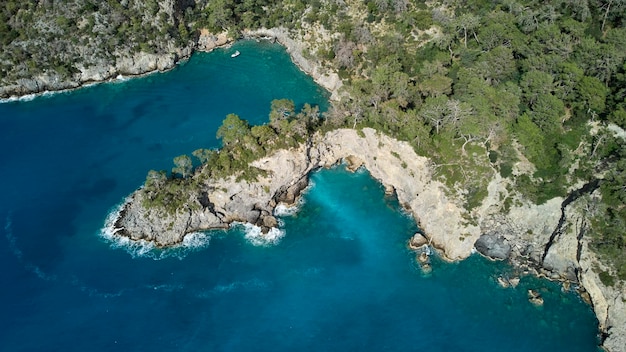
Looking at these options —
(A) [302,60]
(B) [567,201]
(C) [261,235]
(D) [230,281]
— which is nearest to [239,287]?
(D) [230,281]

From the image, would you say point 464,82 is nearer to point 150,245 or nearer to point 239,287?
point 239,287

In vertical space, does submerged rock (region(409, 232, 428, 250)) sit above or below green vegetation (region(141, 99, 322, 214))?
below

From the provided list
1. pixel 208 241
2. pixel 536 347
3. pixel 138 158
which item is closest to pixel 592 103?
pixel 536 347

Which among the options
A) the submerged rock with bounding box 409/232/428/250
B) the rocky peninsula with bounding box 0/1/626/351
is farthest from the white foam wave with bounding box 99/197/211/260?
the submerged rock with bounding box 409/232/428/250

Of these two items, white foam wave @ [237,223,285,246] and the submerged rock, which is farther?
white foam wave @ [237,223,285,246]

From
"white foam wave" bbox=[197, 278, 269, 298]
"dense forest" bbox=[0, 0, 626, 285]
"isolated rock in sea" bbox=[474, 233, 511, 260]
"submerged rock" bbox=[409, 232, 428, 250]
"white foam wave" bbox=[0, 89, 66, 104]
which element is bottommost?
"white foam wave" bbox=[197, 278, 269, 298]

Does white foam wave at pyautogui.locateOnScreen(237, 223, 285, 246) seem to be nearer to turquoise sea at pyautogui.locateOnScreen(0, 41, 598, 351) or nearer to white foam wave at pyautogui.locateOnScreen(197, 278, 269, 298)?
turquoise sea at pyautogui.locateOnScreen(0, 41, 598, 351)

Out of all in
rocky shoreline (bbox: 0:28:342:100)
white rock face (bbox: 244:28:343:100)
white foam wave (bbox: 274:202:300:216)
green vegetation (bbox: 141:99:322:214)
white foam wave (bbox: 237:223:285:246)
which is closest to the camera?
green vegetation (bbox: 141:99:322:214)

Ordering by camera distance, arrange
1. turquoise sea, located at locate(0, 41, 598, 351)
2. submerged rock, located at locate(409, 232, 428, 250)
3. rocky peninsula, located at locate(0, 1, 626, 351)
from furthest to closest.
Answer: submerged rock, located at locate(409, 232, 428, 250), rocky peninsula, located at locate(0, 1, 626, 351), turquoise sea, located at locate(0, 41, 598, 351)
